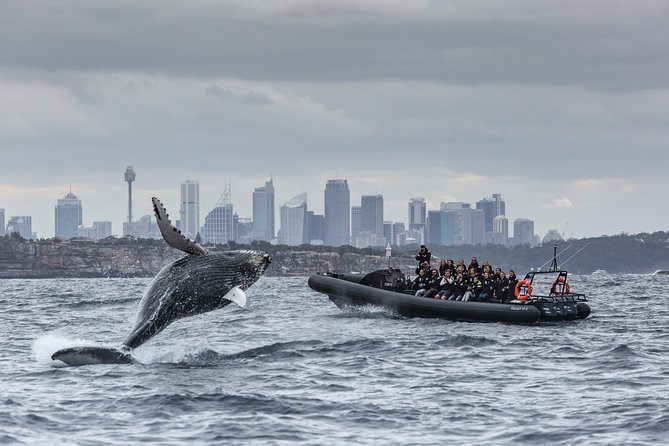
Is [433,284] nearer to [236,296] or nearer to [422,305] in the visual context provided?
[422,305]

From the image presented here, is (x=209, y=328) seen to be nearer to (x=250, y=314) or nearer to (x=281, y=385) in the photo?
(x=250, y=314)

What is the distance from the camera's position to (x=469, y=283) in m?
33.6

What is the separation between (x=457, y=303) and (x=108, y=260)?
15997cm

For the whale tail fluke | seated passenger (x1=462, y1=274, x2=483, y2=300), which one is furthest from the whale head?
seated passenger (x1=462, y1=274, x2=483, y2=300)

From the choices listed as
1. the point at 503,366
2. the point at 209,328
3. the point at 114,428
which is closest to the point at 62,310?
the point at 209,328

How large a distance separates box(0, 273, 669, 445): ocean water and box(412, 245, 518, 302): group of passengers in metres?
2.51

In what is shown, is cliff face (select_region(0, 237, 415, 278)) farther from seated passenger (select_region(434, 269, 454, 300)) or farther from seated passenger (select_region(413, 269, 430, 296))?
seated passenger (select_region(434, 269, 454, 300))

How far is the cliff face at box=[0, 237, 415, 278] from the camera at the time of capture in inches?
7116

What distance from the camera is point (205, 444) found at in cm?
1489

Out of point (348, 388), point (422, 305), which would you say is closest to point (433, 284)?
point (422, 305)

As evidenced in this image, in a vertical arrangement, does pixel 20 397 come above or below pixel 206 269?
below

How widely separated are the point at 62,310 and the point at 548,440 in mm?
31515

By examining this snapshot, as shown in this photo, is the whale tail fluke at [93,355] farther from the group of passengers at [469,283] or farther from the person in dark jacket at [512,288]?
the person in dark jacket at [512,288]

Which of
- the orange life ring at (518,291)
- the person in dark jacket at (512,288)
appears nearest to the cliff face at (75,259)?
the person in dark jacket at (512,288)
